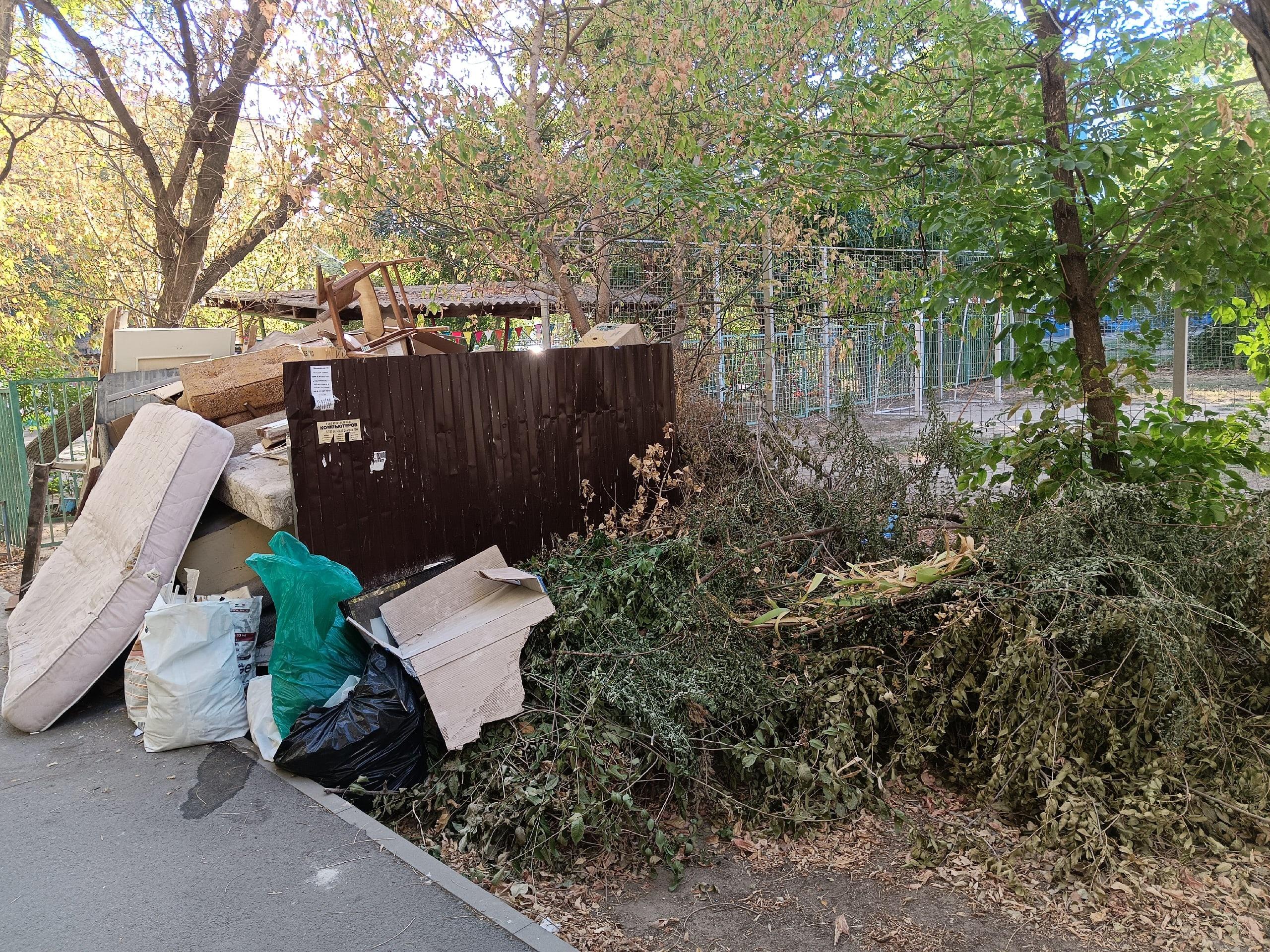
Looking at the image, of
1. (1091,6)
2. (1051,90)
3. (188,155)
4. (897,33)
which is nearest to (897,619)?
(1051,90)

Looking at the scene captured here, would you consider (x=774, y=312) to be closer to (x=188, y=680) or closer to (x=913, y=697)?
(x=913, y=697)

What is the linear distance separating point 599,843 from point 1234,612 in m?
3.22

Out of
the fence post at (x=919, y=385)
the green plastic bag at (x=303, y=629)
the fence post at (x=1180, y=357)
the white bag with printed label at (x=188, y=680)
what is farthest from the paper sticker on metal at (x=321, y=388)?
the fence post at (x=919, y=385)

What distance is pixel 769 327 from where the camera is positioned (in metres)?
8.53

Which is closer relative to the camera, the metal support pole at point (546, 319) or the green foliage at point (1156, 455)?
the green foliage at point (1156, 455)

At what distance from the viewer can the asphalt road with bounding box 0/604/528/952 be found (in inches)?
115

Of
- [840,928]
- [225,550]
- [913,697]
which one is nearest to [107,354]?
[225,550]

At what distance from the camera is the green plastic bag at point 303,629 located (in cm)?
412

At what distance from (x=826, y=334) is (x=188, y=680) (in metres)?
6.95

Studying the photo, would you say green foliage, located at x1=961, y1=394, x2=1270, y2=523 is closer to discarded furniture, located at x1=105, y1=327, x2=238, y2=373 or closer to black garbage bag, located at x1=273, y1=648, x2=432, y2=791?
black garbage bag, located at x1=273, y1=648, x2=432, y2=791

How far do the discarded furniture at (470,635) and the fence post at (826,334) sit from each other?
4.15 m

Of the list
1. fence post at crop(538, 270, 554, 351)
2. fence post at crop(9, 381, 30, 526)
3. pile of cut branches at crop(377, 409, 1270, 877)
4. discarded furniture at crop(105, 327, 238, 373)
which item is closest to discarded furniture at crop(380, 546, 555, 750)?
pile of cut branches at crop(377, 409, 1270, 877)

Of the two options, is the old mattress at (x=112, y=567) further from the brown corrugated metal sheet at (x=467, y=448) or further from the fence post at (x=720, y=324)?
the fence post at (x=720, y=324)

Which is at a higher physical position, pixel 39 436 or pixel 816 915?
pixel 39 436
